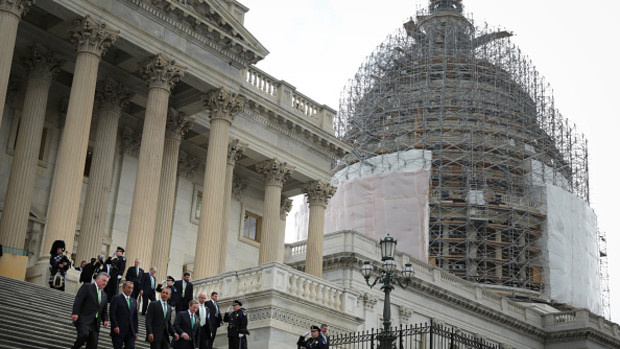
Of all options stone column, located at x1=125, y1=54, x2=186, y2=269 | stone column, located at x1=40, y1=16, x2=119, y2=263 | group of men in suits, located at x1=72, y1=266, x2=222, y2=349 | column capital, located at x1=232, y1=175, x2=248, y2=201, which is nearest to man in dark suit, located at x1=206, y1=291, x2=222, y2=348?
group of men in suits, located at x1=72, y1=266, x2=222, y2=349

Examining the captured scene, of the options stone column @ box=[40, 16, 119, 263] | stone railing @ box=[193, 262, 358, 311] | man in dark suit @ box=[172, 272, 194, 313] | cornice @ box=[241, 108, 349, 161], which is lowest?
man in dark suit @ box=[172, 272, 194, 313]

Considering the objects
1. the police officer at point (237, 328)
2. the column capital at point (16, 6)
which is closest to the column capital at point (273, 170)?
the column capital at point (16, 6)

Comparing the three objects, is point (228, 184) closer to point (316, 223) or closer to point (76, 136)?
point (316, 223)

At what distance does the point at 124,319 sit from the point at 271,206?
21110 mm

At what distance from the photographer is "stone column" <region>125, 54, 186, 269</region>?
25234 mm

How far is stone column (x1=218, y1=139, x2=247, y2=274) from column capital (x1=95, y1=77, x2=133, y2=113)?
5.33 metres

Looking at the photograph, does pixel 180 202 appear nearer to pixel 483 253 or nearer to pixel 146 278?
pixel 146 278

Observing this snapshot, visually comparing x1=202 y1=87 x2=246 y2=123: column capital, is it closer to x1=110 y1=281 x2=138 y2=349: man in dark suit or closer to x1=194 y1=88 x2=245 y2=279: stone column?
x1=194 y1=88 x2=245 y2=279: stone column

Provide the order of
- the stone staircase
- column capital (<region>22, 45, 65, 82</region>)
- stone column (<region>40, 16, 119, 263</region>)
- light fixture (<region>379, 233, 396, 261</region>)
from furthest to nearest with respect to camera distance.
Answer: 1. column capital (<region>22, 45, 65, 82</region>)
2. stone column (<region>40, 16, 119, 263</region>)
3. light fixture (<region>379, 233, 396, 261</region>)
4. the stone staircase

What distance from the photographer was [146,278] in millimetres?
20047

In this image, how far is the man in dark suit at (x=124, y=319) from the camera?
43.6 ft

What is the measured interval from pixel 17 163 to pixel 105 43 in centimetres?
482

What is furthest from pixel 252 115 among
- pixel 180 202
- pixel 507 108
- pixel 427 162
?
pixel 507 108

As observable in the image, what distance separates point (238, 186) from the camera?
3712cm
